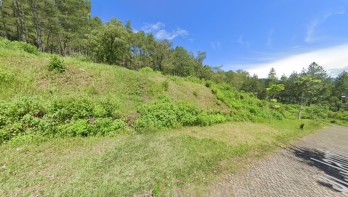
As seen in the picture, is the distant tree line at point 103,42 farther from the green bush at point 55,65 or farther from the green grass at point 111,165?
the green grass at point 111,165

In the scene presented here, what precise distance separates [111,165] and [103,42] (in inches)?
619

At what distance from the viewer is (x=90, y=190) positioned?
3.01m

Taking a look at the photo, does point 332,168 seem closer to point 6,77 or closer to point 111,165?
point 111,165

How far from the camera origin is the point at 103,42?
51.8 ft

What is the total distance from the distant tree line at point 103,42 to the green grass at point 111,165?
13721mm

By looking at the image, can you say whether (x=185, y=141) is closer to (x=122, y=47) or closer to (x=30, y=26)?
(x=122, y=47)

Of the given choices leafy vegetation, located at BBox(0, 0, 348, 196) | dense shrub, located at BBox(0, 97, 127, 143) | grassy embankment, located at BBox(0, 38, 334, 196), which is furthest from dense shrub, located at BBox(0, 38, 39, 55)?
dense shrub, located at BBox(0, 97, 127, 143)

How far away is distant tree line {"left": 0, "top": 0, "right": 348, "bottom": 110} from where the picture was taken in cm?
1670

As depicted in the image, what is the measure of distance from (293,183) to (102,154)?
609 cm

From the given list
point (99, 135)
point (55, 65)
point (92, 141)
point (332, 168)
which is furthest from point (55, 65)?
point (332, 168)

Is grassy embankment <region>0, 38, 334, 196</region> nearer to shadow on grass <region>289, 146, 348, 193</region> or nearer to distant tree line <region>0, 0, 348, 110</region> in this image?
shadow on grass <region>289, 146, 348, 193</region>

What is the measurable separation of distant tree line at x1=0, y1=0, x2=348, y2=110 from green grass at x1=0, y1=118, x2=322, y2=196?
13721 mm

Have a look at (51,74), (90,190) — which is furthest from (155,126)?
(51,74)

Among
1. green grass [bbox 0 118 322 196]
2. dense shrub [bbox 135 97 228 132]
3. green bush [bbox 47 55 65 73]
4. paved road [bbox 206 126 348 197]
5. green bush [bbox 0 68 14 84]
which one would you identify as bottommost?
paved road [bbox 206 126 348 197]
